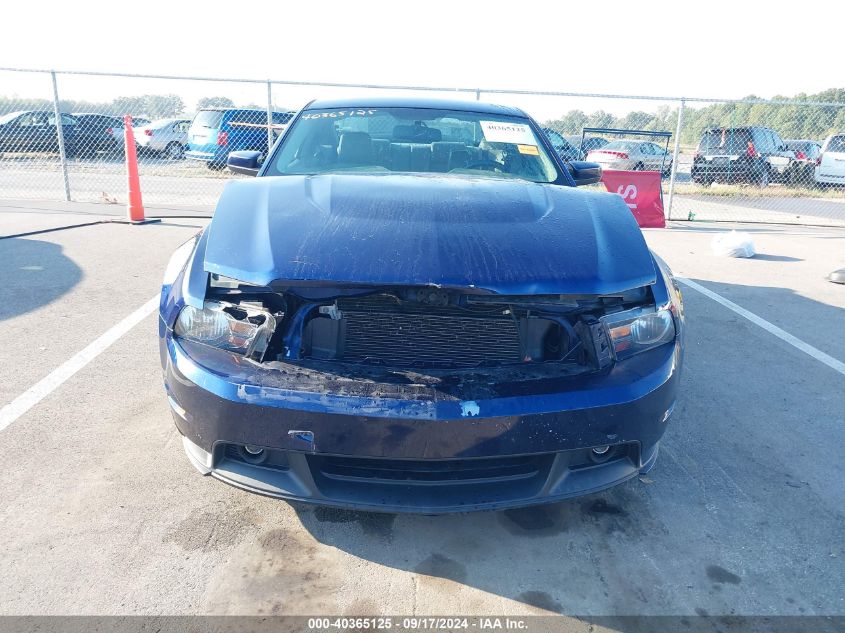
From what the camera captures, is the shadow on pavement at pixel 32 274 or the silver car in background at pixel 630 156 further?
the silver car in background at pixel 630 156

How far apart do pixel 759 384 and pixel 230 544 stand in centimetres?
317

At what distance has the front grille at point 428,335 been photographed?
2.19m

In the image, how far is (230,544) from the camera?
2277mm

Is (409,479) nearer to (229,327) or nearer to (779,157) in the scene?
(229,327)

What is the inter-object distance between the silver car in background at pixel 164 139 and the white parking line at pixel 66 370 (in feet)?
55.6

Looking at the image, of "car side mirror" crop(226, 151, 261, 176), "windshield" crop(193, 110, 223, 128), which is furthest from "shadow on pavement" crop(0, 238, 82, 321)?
"windshield" crop(193, 110, 223, 128)

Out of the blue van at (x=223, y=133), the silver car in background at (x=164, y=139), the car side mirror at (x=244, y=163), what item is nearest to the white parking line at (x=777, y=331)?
the car side mirror at (x=244, y=163)

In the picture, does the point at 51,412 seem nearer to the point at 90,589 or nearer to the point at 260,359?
the point at 90,589

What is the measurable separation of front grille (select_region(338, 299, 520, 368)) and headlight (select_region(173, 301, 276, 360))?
280 mm

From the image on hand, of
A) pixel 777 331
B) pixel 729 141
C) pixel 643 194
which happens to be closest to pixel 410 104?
pixel 777 331

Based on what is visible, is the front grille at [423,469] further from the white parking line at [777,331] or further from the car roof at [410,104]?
the white parking line at [777,331]

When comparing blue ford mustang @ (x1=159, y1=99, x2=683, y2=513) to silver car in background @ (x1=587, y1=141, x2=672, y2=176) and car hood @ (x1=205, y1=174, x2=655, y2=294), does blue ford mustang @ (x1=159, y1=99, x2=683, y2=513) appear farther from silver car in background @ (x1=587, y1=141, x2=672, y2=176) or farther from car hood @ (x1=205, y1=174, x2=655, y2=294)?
silver car in background @ (x1=587, y1=141, x2=672, y2=176)

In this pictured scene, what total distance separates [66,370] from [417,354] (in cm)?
249

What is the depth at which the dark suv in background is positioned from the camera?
17188 mm
